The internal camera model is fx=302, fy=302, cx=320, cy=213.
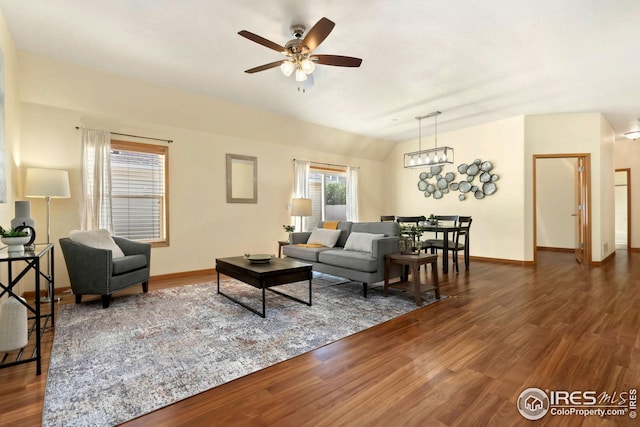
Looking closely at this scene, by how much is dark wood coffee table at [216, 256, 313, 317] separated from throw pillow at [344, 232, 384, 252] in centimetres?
108

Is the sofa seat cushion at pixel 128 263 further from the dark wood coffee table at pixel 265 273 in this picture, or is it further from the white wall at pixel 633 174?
the white wall at pixel 633 174

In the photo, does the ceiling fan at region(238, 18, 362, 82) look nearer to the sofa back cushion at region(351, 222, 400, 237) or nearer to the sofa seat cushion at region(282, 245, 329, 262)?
the sofa back cushion at region(351, 222, 400, 237)

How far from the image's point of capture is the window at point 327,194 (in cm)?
715

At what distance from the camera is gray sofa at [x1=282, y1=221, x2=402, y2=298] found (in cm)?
374

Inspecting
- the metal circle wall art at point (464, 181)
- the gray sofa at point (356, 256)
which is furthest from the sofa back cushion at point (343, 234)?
the metal circle wall art at point (464, 181)

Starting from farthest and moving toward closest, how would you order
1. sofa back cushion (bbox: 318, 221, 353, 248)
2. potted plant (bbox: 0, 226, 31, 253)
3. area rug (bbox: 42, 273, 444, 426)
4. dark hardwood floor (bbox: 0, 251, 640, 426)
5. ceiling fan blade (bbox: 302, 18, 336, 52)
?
sofa back cushion (bbox: 318, 221, 353, 248) < ceiling fan blade (bbox: 302, 18, 336, 52) < potted plant (bbox: 0, 226, 31, 253) < area rug (bbox: 42, 273, 444, 426) < dark hardwood floor (bbox: 0, 251, 640, 426)

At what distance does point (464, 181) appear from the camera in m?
6.82

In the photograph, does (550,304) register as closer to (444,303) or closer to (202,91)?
(444,303)

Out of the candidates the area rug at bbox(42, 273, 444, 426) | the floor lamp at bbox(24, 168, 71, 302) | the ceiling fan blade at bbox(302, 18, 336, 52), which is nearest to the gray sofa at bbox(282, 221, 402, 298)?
the area rug at bbox(42, 273, 444, 426)

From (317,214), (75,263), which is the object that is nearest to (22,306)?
(75,263)

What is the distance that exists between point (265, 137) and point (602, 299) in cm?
565

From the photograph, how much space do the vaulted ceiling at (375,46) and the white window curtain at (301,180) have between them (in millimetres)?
1611

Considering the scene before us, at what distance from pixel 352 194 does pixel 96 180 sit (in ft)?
17.3

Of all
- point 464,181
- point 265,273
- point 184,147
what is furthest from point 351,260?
point 464,181
